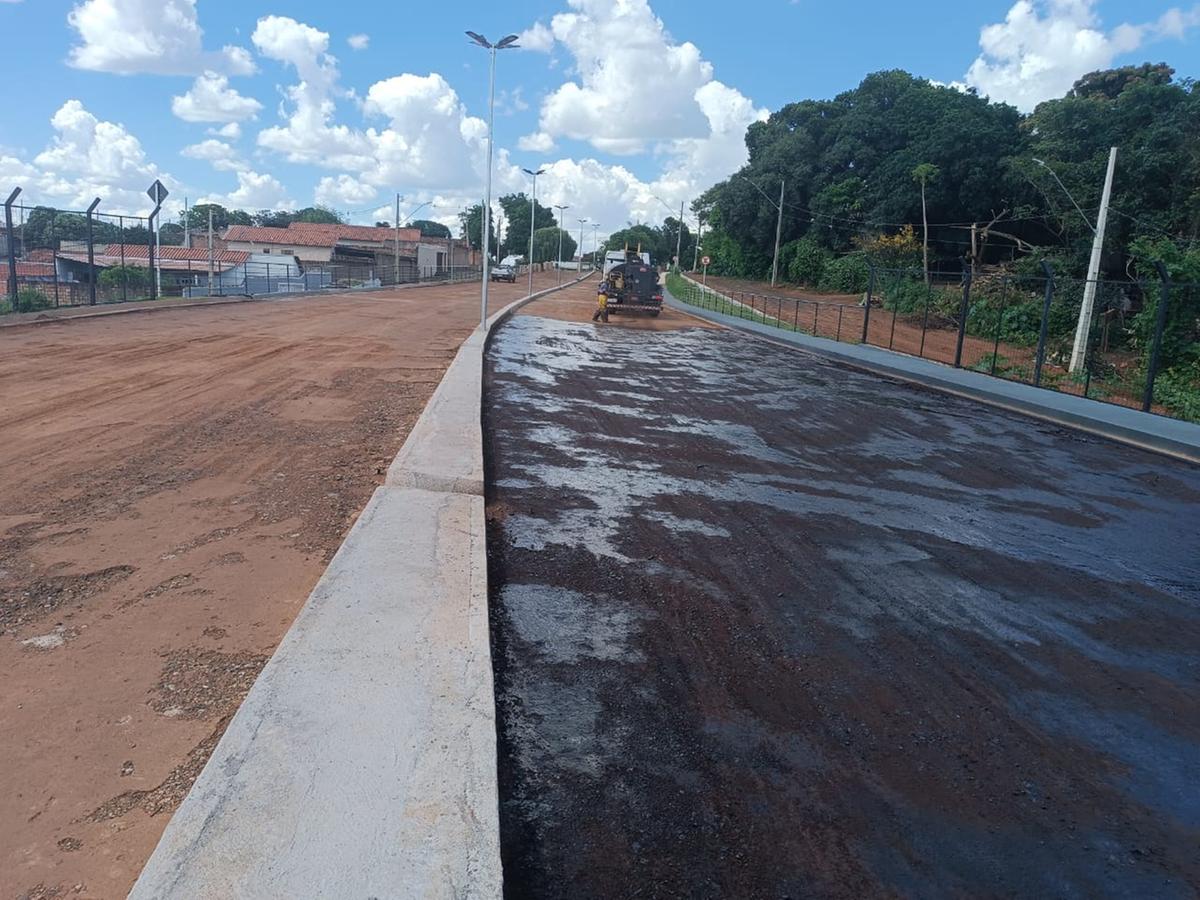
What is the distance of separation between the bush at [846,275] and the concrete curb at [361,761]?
60362 mm

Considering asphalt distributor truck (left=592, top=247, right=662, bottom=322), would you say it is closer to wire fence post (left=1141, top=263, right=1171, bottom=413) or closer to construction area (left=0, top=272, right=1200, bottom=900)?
wire fence post (left=1141, top=263, right=1171, bottom=413)

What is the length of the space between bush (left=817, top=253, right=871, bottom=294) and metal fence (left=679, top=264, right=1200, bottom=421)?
629 centimetres

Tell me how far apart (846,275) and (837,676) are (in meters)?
63.7

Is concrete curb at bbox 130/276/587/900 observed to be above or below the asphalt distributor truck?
below

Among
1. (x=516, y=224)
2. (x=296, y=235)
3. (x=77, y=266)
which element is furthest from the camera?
(x=516, y=224)

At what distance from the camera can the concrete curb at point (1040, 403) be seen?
13453 mm

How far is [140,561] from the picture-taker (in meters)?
5.70

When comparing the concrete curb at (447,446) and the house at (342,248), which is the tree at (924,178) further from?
the concrete curb at (447,446)

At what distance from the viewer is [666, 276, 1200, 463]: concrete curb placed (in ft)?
44.1

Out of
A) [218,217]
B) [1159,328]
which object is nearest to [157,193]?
[1159,328]

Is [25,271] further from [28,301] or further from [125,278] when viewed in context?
[28,301]

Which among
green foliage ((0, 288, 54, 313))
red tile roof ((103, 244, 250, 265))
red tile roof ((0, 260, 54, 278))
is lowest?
green foliage ((0, 288, 54, 313))

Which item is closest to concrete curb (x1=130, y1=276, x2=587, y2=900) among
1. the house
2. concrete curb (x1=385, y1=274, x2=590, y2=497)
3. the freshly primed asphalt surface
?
the freshly primed asphalt surface

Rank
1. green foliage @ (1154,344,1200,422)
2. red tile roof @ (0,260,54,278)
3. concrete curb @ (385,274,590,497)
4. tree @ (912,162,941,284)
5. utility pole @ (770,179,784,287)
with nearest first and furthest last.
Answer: concrete curb @ (385,274,590,497) → green foliage @ (1154,344,1200,422) → red tile roof @ (0,260,54,278) → tree @ (912,162,941,284) → utility pole @ (770,179,784,287)
